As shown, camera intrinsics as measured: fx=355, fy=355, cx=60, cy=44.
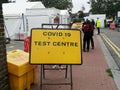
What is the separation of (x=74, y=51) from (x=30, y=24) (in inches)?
763

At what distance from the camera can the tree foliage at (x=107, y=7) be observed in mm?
80550

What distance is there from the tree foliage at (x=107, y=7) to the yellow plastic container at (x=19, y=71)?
73649 mm

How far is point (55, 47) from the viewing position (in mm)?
7398

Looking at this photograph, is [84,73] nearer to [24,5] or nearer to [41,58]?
[41,58]

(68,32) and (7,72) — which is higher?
(68,32)

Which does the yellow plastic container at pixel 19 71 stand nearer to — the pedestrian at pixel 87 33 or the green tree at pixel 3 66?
the green tree at pixel 3 66

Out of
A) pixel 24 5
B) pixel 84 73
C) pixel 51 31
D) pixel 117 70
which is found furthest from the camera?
pixel 24 5

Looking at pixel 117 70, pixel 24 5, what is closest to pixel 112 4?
pixel 24 5

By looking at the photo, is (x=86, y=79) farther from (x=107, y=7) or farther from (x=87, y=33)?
(x=107, y=7)

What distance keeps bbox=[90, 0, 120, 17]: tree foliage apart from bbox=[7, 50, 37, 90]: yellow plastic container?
73.6 meters

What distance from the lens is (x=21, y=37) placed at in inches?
1046

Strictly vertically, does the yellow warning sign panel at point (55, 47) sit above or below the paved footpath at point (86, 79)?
above

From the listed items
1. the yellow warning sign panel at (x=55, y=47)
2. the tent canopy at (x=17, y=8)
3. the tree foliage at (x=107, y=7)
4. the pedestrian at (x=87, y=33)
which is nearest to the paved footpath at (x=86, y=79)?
the yellow warning sign panel at (x=55, y=47)

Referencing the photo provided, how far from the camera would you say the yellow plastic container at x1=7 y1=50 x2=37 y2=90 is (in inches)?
280
